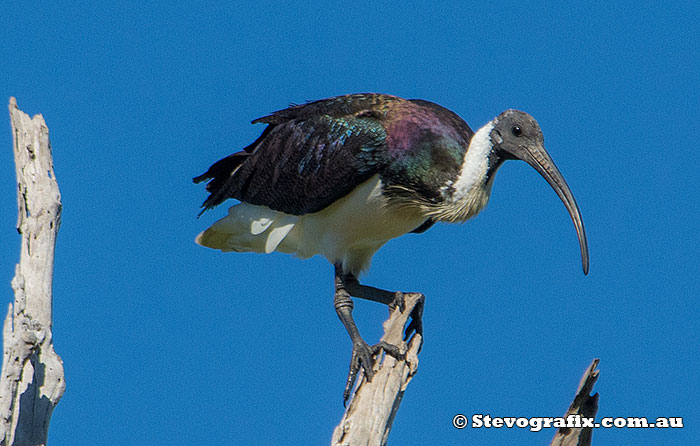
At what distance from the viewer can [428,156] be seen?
8.98 m

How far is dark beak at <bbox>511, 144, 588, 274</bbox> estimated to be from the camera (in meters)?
8.43

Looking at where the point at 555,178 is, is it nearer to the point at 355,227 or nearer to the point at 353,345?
the point at 355,227

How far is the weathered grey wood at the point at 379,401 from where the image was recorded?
282 inches

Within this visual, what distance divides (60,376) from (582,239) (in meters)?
3.78

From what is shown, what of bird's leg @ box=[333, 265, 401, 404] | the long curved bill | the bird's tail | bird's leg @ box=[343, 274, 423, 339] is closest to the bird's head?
the long curved bill

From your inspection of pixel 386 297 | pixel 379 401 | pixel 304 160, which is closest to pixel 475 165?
pixel 386 297

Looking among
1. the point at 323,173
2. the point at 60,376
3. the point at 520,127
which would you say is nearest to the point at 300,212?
the point at 323,173

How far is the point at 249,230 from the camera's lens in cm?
1022

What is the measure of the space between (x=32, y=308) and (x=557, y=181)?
383cm

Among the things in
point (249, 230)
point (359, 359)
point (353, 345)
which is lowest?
point (359, 359)

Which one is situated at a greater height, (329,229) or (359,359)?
(329,229)

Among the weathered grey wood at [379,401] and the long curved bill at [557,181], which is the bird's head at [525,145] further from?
the weathered grey wood at [379,401]

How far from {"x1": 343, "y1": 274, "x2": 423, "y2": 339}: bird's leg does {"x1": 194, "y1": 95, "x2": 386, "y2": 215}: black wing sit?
2.46 ft

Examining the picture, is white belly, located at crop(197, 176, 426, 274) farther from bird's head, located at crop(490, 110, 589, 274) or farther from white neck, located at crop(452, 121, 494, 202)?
bird's head, located at crop(490, 110, 589, 274)
